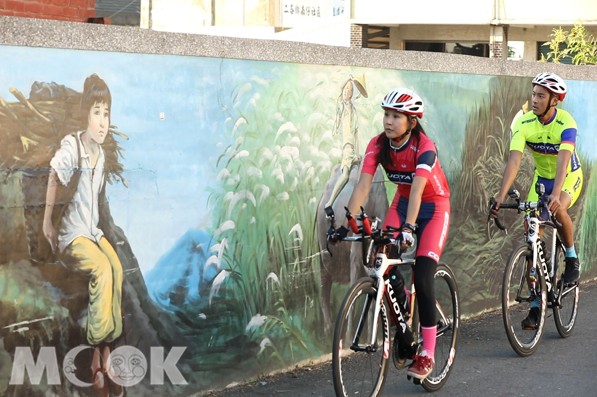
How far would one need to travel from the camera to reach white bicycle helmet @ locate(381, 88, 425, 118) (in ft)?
22.6

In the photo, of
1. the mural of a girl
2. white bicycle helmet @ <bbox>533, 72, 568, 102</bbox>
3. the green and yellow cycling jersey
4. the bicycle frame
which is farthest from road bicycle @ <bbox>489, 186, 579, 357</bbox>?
the mural of a girl

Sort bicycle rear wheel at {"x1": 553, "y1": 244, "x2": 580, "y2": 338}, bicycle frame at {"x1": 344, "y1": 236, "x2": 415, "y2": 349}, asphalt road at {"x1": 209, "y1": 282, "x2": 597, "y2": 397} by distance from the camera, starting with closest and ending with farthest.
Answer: bicycle frame at {"x1": 344, "y1": 236, "x2": 415, "y2": 349}
asphalt road at {"x1": 209, "y1": 282, "x2": 597, "y2": 397}
bicycle rear wheel at {"x1": 553, "y1": 244, "x2": 580, "y2": 338}

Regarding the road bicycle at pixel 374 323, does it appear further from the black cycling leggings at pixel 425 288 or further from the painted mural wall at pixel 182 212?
the painted mural wall at pixel 182 212

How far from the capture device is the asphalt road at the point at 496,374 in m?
7.45

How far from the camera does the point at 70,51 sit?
235 inches

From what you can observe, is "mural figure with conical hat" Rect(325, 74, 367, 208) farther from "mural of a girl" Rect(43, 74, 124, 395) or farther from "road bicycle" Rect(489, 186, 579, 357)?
"mural of a girl" Rect(43, 74, 124, 395)

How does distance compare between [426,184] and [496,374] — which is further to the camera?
[496,374]

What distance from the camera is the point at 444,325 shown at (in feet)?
24.8

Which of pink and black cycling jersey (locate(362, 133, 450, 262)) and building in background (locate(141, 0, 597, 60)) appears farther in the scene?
building in background (locate(141, 0, 597, 60))

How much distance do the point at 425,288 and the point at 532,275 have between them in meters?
1.91

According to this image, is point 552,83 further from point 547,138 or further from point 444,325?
point 444,325

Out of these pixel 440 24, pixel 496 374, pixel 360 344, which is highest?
pixel 440 24
